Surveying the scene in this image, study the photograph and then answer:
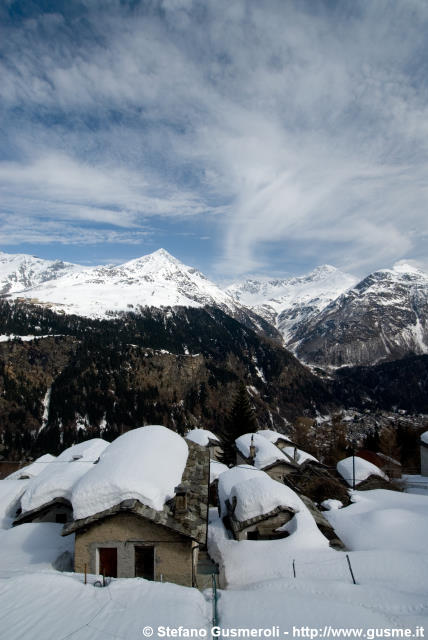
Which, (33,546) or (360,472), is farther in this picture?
(360,472)

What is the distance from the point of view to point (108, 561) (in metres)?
17.6

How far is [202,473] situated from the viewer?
24.9m

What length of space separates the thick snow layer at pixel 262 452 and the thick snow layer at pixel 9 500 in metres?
26.6

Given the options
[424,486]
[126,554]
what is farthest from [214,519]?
[424,486]

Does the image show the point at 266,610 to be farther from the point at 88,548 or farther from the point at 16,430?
the point at 16,430

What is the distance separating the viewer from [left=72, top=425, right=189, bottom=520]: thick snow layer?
1764 centimetres

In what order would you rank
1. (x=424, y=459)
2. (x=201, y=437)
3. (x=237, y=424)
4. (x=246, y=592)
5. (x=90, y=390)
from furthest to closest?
(x=90, y=390) → (x=237, y=424) → (x=201, y=437) → (x=424, y=459) → (x=246, y=592)

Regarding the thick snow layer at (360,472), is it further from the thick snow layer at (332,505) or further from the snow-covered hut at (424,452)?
the thick snow layer at (332,505)

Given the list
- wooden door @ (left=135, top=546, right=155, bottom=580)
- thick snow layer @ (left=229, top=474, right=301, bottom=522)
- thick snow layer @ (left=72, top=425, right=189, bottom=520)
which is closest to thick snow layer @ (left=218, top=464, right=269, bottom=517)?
Answer: thick snow layer @ (left=229, top=474, right=301, bottom=522)

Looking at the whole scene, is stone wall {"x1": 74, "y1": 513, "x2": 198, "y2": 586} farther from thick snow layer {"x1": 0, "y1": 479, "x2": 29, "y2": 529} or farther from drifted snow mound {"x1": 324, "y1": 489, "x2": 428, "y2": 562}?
thick snow layer {"x1": 0, "y1": 479, "x2": 29, "y2": 529}

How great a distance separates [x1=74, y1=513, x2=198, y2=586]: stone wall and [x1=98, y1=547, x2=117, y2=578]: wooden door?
0.97 feet

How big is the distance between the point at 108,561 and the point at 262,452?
31.5 metres

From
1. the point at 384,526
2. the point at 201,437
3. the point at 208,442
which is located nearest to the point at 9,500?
the point at 384,526

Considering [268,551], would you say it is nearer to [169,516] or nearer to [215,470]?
[169,516]
